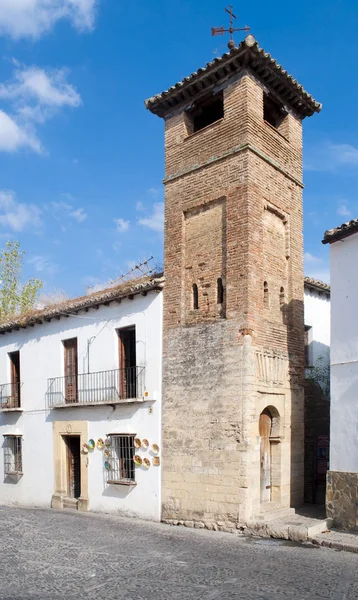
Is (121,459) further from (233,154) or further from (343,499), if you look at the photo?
(233,154)

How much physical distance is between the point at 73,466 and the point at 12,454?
112 inches

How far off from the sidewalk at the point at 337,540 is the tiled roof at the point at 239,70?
30.4 feet

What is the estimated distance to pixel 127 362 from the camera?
45.8 ft

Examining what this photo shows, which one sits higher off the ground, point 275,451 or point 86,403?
point 86,403

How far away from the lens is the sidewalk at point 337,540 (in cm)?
928

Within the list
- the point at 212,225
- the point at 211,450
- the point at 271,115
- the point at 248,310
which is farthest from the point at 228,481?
the point at 271,115

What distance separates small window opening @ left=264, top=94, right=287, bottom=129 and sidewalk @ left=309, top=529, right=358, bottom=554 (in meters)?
9.03

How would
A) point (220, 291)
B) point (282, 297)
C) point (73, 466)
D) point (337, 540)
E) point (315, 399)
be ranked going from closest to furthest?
point (337, 540) < point (220, 291) < point (282, 297) < point (315, 399) < point (73, 466)

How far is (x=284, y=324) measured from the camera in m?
12.7

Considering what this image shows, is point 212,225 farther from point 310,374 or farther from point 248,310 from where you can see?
point 310,374

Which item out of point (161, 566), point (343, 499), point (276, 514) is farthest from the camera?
point (276, 514)

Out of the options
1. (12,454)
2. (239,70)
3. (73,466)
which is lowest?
(12,454)

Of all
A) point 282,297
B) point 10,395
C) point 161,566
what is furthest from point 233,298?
point 10,395

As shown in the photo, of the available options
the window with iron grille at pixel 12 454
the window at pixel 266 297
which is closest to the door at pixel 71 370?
the window with iron grille at pixel 12 454
